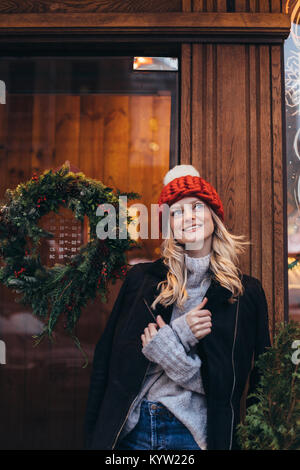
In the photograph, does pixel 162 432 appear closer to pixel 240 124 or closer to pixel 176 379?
pixel 176 379

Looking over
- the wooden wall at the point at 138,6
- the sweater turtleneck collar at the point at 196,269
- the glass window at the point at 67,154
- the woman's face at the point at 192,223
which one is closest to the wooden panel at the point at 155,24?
the wooden wall at the point at 138,6

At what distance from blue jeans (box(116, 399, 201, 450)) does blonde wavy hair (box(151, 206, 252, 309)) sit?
436mm

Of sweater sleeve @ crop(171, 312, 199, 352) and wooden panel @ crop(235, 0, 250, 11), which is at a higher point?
wooden panel @ crop(235, 0, 250, 11)

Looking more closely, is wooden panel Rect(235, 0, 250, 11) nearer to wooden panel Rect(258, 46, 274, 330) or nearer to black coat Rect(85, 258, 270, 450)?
wooden panel Rect(258, 46, 274, 330)

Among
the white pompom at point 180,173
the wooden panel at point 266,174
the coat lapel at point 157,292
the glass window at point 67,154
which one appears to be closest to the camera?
the coat lapel at point 157,292

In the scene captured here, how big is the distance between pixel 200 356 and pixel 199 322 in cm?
16

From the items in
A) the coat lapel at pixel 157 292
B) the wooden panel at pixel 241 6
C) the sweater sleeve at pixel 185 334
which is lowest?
the sweater sleeve at pixel 185 334

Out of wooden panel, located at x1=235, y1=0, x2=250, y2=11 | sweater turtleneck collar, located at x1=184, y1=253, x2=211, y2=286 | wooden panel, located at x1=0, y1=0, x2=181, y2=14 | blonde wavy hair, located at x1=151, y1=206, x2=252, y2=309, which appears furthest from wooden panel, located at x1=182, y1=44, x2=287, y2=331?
sweater turtleneck collar, located at x1=184, y1=253, x2=211, y2=286

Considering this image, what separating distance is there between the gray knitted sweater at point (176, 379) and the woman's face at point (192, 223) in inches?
14.2

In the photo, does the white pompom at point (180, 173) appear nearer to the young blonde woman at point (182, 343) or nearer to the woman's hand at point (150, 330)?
the young blonde woman at point (182, 343)

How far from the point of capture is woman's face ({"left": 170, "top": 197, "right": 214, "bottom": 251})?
6.44 feet

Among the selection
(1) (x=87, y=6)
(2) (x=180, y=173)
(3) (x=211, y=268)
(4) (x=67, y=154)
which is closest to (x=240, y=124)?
(2) (x=180, y=173)

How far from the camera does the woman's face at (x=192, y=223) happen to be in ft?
6.44

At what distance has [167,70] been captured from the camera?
2.80 meters
